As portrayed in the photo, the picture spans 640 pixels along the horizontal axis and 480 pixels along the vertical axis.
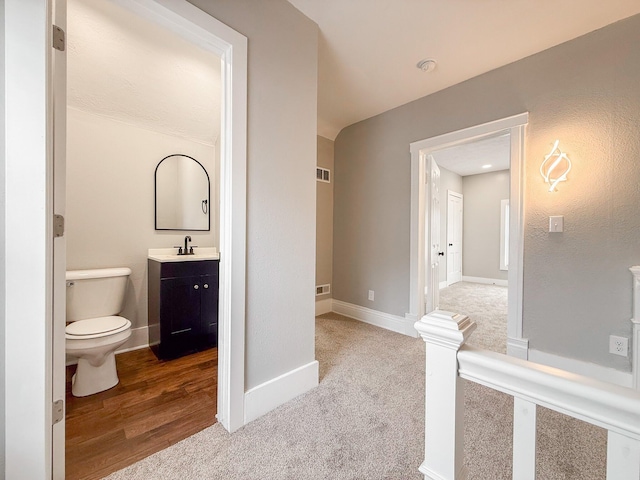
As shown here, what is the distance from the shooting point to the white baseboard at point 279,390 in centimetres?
150

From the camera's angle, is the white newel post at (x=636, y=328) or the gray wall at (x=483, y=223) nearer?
the white newel post at (x=636, y=328)

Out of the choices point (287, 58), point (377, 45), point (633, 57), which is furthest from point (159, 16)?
point (633, 57)

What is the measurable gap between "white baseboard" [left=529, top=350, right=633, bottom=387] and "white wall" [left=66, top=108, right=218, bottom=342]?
11.2ft

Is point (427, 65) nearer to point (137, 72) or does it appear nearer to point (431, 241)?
point (431, 241)

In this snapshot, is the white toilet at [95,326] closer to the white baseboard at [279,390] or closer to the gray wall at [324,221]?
the white baseboard at [279,390]

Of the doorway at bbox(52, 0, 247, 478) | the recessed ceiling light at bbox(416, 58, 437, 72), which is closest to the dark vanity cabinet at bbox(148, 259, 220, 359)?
the doorway at bbox(52, 0, 247, 478)

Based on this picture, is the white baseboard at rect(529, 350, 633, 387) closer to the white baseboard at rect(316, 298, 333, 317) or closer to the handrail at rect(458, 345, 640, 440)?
the handrail at rect(458, 345, 640, 440)

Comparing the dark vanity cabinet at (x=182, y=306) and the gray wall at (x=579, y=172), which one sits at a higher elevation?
the gray wall at (x=579, y=172)

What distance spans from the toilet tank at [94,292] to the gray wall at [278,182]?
1358mm

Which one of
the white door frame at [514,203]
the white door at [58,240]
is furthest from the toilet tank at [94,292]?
the white door frame at [514,203]

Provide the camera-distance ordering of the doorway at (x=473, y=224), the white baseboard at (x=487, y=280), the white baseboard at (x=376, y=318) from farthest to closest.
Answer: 1. the white baseboard at (x=487, y=280)
2. the doorway at (x=473, y=224)
3. the white baseboard at (x=376, y=318)

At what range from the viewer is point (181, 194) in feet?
8.87

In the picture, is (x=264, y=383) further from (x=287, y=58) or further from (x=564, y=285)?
(x=564, y=285)

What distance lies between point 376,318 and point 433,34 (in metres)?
2.73
